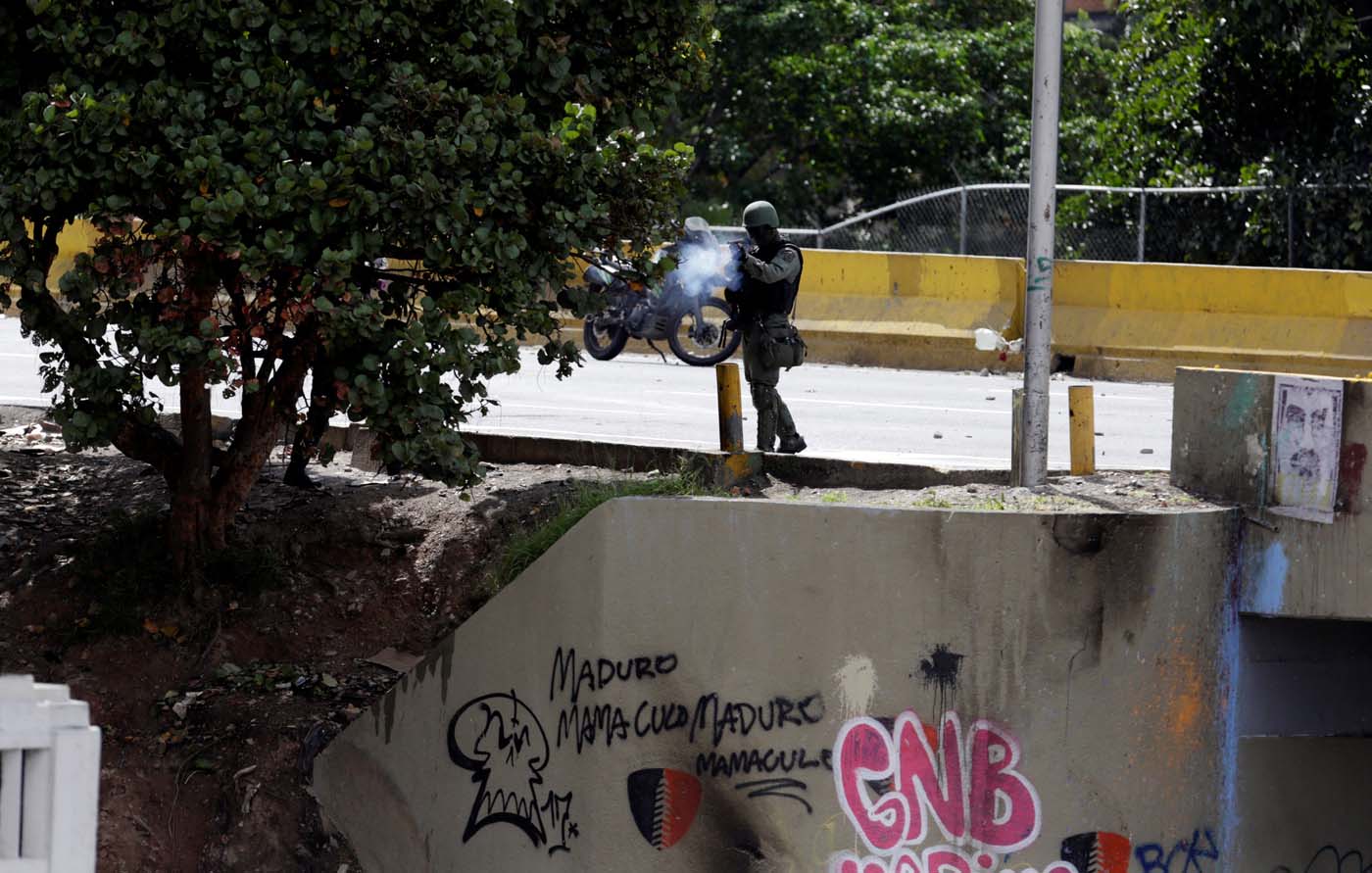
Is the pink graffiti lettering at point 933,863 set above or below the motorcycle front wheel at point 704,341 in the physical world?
below

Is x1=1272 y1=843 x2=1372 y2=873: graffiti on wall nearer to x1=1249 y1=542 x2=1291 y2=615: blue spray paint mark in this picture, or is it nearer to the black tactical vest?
x1=1249 y1=542 x2=1291 y2=615: blue spray paint mark

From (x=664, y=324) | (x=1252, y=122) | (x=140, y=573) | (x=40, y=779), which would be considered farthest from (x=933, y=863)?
(x=1252, y=122)

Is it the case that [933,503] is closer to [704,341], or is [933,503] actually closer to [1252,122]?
[704,341]

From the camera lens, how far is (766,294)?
385 inches

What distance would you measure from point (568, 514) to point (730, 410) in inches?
54.9

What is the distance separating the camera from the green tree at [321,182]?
6.94 meters

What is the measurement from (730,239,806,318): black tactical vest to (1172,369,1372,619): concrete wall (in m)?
2.66

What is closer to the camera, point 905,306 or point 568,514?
point 568,514

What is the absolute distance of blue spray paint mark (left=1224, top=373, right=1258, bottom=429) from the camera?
765 centimetres

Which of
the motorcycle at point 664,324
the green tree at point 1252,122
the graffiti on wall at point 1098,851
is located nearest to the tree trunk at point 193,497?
the graffiti on wall at point 1098,851

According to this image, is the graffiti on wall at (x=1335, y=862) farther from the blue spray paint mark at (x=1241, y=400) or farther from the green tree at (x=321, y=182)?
the green tree at (x=321, y=182)

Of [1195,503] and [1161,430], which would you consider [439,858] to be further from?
[1161,430]

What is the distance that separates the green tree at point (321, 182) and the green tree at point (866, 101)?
15.0 meters

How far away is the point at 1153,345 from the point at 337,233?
9.89 m
